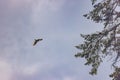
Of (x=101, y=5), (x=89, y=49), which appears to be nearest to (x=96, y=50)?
(x=89, y=49)

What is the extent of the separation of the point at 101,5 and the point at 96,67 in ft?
15.2

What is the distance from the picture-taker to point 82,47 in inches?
677

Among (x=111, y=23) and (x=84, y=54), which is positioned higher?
(x=111, y=23)

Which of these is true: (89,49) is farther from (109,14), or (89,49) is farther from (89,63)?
(109,14)

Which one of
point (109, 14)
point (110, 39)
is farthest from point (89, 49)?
point (109, 14)

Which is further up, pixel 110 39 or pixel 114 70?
pixel 110 39

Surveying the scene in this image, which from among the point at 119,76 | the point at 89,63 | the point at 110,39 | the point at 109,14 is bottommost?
the point at 119,76

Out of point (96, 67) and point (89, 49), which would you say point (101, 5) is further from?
point (96, 67)

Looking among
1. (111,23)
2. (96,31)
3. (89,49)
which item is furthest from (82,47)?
(111,23)

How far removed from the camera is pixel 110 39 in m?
16.8

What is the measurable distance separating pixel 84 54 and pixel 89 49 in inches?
21.0

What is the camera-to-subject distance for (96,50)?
1692cm

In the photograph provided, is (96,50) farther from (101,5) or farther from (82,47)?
(101,5)

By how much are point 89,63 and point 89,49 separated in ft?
3.43
